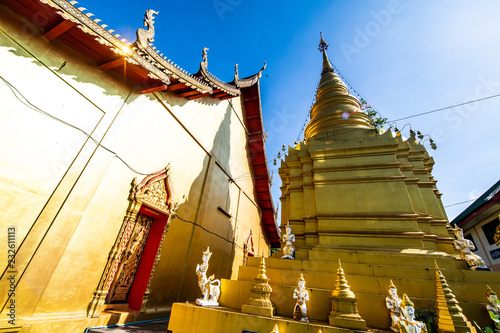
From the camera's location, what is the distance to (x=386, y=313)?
3266 millimetres

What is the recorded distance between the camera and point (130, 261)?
4.79 m

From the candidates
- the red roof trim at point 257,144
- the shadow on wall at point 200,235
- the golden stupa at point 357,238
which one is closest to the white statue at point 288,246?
the golden stupa at point 357,238

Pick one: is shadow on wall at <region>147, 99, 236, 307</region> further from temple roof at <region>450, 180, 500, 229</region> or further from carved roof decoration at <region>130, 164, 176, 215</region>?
temple roof at <region>450, 180, 500, 229</region>

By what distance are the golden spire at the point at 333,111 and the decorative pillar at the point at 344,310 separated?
5.31 m

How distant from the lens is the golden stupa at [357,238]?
337cm

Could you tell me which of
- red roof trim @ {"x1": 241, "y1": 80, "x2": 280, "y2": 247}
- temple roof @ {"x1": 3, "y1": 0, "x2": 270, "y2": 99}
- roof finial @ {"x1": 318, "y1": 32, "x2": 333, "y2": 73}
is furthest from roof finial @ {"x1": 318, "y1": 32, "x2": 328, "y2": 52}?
temple roof @ {"x1": 3, "y1": 0, "x2": 270, "y2": 99}

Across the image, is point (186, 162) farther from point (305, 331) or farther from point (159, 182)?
point (305, 331)

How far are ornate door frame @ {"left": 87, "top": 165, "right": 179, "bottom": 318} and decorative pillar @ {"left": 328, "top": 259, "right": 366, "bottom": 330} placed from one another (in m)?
3.92

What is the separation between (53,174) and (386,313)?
232 inches

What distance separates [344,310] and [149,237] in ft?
14.8

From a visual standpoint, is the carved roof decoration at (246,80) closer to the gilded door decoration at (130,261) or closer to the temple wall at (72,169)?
the temple wall at (72,169)

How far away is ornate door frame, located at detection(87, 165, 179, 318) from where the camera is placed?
159 inches

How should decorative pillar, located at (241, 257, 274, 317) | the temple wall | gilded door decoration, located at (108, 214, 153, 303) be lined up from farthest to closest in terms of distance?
gilded door decoration, located at (108, 214, 153, 303) < decorative pillar, located at (241, 257, 274, 317) < the temple wall

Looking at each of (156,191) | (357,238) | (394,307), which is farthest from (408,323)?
(156,191)
